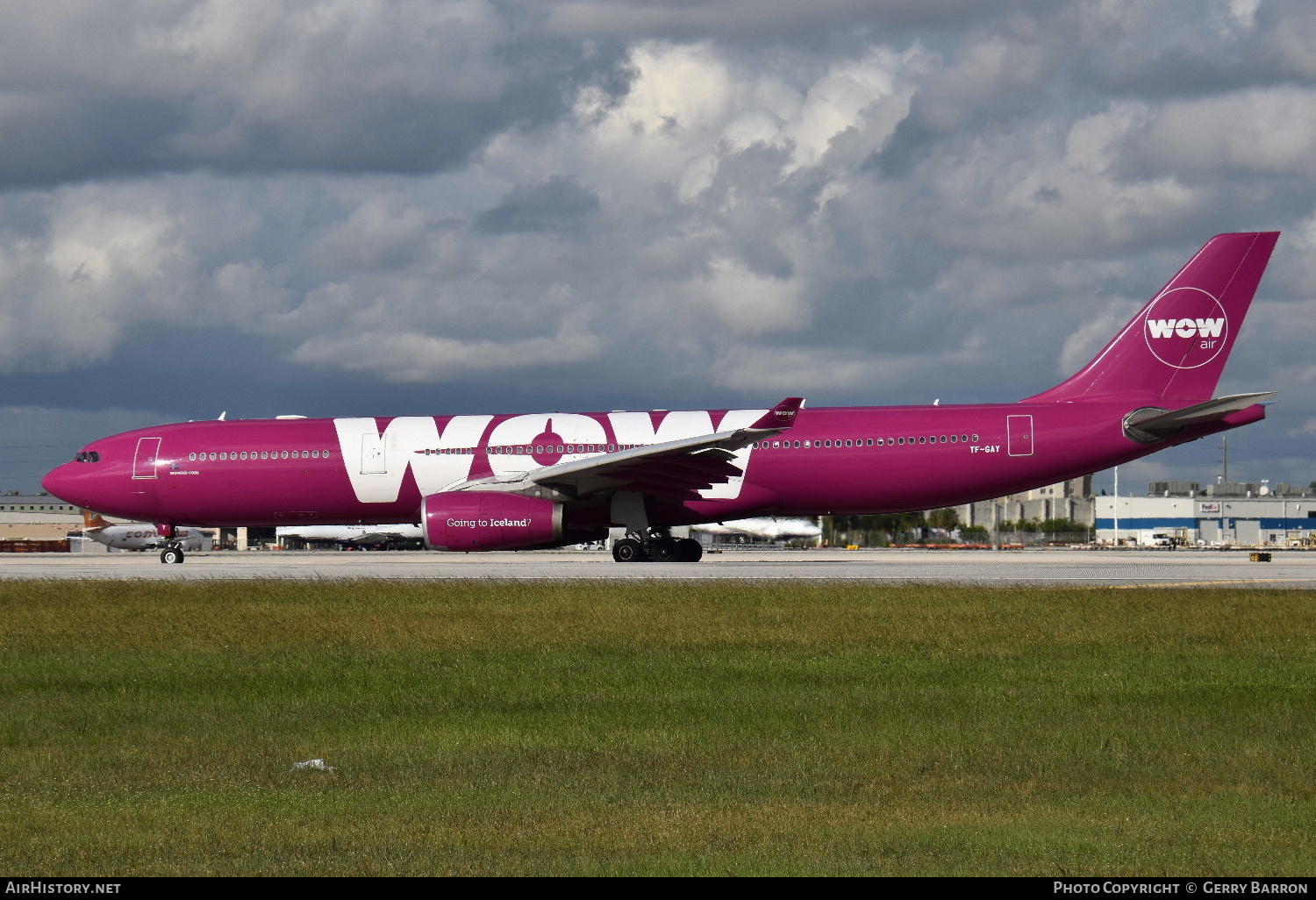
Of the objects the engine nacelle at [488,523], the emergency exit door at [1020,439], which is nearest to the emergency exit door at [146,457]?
the engine nacelle at [488,523]

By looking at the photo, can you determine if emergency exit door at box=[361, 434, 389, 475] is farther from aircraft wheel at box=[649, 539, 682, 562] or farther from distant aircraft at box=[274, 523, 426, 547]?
distant aircraft at box=[274, 523, 426, 547]

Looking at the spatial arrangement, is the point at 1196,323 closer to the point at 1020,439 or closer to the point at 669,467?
the point at 1020,439

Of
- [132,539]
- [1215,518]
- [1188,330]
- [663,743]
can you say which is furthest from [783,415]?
[1215,518]

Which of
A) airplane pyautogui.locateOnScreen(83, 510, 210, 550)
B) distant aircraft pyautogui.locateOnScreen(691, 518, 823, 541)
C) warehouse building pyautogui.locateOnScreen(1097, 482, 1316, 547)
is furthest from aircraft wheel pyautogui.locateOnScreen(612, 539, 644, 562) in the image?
warehouse building pyautogui.locateOnScreen(1097, 482, 1316, 547)

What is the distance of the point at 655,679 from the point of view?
11.1 metres

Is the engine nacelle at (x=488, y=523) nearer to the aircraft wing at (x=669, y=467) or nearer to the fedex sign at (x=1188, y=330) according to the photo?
the aircraft wing at (x=669, y=467)

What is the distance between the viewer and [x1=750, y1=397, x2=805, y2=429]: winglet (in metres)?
27.4

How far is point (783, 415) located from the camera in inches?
1089

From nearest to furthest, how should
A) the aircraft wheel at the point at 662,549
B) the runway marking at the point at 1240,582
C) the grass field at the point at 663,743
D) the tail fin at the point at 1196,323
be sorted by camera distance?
the grass field at the point at 663,743, the runway marking at the point at 1240,582, the tail fin at the point at 1196,323, the aircraft wheel at the point at 662,549

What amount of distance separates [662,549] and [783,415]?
5657 millimetres

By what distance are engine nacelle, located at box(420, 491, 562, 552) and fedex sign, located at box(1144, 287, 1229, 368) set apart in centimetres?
1435

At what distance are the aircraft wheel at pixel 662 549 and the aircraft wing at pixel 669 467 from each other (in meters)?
1.87

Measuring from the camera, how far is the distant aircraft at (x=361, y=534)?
238 ft
